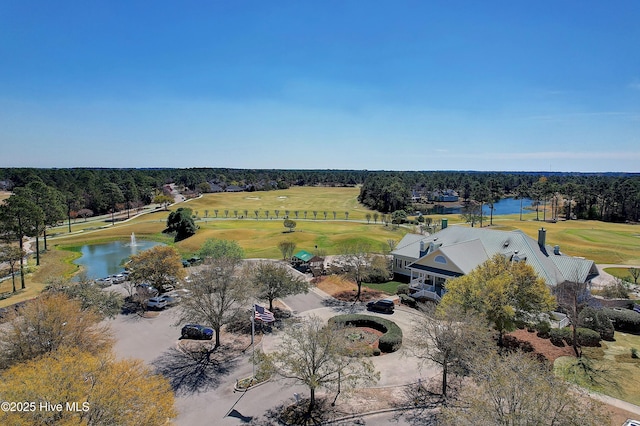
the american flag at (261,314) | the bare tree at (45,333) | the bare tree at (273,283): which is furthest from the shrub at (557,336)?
the bare tree at (45,333)

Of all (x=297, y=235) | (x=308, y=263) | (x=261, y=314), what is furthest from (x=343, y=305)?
(x=297, y=235)

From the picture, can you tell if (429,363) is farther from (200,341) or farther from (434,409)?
(200,341)

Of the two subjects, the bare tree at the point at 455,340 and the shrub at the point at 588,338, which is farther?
the shrub at the point at 588,338

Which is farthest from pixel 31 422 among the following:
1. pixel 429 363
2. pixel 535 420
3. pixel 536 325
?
pixel 536 325

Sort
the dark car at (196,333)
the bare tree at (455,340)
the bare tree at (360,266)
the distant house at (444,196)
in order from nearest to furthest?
the bare tree at (455,340) → the dark car at (196,333) → the bare tree at (360,266) → the distant house at (444,196)

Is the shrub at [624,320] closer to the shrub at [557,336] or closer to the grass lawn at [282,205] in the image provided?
the shrub at [557,336]

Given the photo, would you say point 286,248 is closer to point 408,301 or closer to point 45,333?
point 408,301
